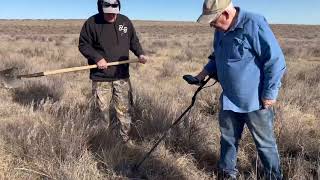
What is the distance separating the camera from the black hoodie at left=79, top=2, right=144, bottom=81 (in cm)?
551

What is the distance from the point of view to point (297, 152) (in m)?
5.00

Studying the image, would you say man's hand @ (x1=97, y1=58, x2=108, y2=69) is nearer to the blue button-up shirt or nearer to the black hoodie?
the black hoodie

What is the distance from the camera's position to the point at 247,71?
12.3 ft

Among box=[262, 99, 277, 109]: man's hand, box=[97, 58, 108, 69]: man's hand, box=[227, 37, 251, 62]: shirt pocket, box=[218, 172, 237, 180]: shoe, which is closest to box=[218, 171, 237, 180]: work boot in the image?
box=[218, 172, 237, 180]: shoe

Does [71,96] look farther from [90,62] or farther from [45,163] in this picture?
[45,163]

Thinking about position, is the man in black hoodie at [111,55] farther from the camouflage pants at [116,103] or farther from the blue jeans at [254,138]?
the blue jeans at [254,138]

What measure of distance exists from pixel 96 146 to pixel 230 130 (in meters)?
1.54

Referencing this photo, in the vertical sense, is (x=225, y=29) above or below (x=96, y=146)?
above

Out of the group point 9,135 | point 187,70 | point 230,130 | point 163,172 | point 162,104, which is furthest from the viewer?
point 187,70

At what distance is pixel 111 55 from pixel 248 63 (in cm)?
225

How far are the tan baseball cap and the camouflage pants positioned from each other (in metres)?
2.29

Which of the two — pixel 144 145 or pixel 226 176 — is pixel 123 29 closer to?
pixel 144 145

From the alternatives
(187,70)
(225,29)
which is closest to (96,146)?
(225,29)

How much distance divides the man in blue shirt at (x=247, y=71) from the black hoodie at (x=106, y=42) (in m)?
1.81
